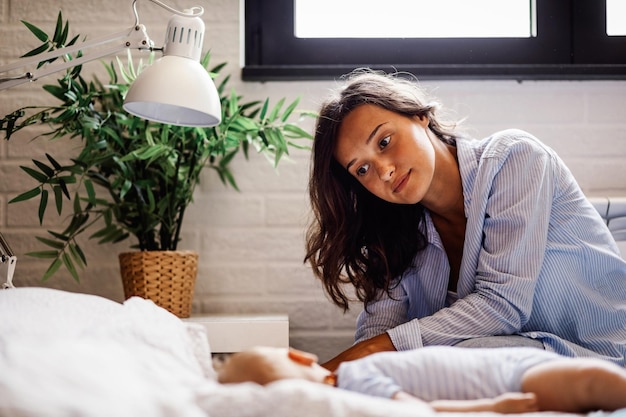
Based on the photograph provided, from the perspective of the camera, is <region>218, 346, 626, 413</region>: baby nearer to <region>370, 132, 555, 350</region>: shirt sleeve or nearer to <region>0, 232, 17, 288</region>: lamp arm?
<region>370, 132, 555, 350</region>: shirt sleeve

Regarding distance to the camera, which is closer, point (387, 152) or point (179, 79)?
point (179, 79)

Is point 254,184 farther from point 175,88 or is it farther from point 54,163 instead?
point 175,88

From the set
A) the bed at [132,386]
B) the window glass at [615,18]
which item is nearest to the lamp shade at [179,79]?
the bed at [132,386]

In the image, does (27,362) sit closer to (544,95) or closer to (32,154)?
(32,154)

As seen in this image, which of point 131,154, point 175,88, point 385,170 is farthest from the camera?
point 131,154

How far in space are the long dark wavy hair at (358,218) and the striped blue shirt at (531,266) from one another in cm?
20

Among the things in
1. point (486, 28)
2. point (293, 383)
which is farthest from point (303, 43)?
point (293, 383)

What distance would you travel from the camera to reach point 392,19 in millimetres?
2156

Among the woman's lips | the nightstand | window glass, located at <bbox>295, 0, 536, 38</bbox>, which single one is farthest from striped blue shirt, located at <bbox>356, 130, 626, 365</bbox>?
window glass, located at <bbox>295, 0, 536, 38</bbox>

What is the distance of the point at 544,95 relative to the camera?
2.09 meters

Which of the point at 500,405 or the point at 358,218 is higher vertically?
the point at 358,218

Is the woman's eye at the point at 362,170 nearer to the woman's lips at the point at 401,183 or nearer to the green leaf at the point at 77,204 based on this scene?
the woman's lips at the point at 401,183

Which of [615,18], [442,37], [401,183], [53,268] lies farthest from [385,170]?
[615,18]

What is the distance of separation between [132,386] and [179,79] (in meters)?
0.79
